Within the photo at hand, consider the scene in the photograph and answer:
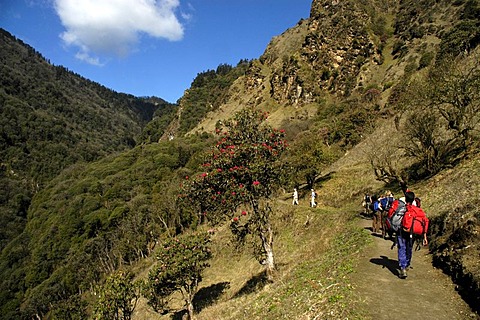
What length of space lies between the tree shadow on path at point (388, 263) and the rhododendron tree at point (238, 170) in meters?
6.33

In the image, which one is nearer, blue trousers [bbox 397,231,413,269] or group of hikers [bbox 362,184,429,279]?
Answer: group of hikers [bbox 362,184,429,279]

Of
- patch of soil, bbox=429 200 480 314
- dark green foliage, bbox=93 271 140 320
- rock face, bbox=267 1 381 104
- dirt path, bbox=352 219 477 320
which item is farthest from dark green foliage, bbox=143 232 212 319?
rock face, bbox=267 1 381 104

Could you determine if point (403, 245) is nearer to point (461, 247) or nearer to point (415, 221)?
point (415, 221)

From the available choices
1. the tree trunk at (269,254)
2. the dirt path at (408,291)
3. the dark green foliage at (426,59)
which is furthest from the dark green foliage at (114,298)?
the dark green foliage at (426,59)

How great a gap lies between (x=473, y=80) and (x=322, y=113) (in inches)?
2850

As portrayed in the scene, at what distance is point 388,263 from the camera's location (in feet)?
41.3

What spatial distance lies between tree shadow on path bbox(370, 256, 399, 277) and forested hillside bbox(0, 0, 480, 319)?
1250 millimetres

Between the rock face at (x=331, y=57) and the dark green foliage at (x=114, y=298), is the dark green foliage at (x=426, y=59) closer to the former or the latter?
the rock face at (x=331, y=57)

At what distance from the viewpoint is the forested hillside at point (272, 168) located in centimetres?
1752

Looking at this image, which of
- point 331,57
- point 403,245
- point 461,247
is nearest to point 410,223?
point 403,245

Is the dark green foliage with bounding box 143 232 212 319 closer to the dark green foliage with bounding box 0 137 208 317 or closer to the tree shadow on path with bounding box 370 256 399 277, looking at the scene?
the tree shadow on path with bounding box 370 256 399 277

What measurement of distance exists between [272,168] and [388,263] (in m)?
7.26

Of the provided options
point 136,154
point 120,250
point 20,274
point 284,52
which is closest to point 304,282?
point 120,250

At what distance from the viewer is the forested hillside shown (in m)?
17.5
